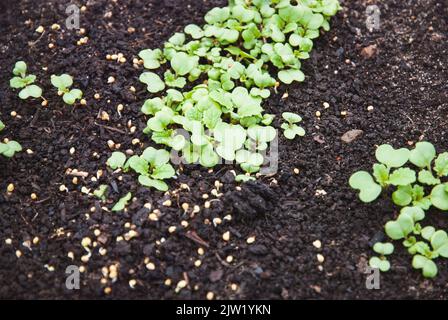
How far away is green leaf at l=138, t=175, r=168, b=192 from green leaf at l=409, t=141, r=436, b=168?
0.99m

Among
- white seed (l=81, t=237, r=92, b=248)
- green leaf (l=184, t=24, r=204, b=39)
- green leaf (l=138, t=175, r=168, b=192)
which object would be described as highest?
green leaf (l=184, t=24, r=204, b=39)

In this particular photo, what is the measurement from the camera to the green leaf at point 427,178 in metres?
2.16

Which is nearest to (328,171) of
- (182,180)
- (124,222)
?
(182,180)

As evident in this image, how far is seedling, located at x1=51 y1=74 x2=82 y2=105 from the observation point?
2453mm

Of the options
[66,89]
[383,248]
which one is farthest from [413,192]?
[66,89]

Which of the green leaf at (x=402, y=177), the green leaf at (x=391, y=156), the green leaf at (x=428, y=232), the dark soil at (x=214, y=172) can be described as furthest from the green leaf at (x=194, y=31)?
the green leaf at (x=428, y=232)

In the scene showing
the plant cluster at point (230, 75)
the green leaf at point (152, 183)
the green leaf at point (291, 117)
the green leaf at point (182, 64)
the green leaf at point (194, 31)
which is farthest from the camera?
the green leaf at point (194, 31)

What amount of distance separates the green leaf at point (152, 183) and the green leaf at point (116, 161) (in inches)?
5.1

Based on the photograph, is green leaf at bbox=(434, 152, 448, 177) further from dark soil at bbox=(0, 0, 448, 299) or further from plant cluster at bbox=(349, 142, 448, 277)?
dark soil at bbox=(0, 0, 448, 299)

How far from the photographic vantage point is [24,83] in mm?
2520

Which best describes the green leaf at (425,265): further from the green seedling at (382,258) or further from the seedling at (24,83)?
the seedling at (24,83)

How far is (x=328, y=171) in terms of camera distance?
2332 millimetres

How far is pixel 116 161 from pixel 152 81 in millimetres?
452

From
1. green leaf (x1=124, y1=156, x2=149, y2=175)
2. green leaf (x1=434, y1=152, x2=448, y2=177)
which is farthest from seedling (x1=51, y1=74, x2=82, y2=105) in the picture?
green leaf (x1=434, y1=152, x2=448, y2=177)
